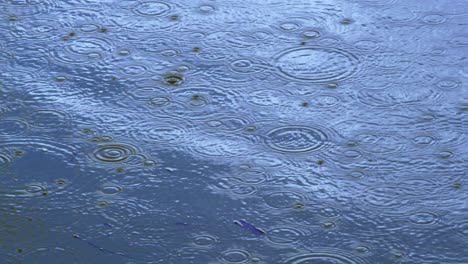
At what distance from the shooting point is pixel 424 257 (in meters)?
2.94

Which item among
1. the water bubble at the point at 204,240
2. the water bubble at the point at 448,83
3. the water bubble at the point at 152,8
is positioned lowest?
the water bubble at the point at 204,240

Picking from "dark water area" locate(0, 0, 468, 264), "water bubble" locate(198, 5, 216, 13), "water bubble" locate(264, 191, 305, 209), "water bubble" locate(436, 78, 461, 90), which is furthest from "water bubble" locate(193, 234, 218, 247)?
"water bubble" locate(198, 5, 216, 13)

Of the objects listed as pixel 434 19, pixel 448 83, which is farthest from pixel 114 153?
pixel 434 19

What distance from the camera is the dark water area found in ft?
10.0

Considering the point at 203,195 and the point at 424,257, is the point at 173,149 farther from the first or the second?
the point at 424,257

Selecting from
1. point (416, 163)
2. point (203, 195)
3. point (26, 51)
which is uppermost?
point (26, 51)

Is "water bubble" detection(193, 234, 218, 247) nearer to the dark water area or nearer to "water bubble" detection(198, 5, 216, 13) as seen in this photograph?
the dark water area

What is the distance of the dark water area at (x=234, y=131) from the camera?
3.05 metres

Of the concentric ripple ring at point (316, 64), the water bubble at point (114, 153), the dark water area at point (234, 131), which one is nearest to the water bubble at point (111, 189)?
the dark water area at point (234, 131)

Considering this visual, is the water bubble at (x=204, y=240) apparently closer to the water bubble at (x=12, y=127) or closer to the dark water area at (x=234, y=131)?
the dark water area at (x=234, y=131)

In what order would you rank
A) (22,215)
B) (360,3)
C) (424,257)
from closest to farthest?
(424,257) → (22,215) → (360,3)

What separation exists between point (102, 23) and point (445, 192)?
80.3 inches

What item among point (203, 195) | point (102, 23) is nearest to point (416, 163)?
point (203, 195)

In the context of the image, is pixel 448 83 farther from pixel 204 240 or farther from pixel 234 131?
pixel 204 240
